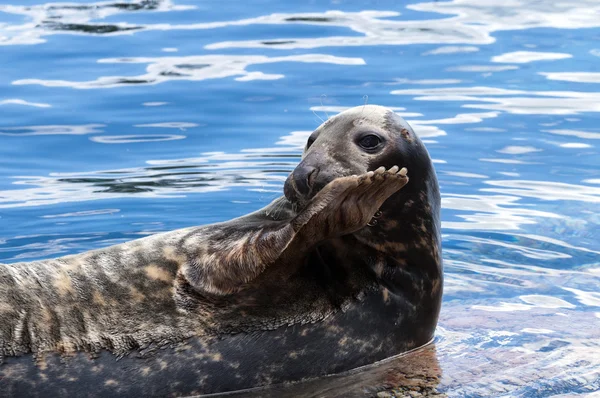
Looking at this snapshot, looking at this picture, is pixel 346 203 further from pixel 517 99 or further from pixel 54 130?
pixel 517 99

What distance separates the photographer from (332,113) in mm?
10000

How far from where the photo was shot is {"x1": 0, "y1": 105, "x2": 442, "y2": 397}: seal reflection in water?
457 centimetres

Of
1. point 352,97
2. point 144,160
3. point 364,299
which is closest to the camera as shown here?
point 364,299

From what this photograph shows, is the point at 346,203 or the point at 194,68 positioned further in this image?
the point at 194,68

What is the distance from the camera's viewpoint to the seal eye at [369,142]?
5.15 m

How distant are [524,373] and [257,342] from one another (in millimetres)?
1273

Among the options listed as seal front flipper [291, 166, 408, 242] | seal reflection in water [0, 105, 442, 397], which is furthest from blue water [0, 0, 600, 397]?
seal front flipper [291, 166, 408, 242]

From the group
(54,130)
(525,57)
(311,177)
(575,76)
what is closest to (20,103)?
(54,130)

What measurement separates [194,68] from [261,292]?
271 inches

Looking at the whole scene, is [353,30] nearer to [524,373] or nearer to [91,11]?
[91,11]

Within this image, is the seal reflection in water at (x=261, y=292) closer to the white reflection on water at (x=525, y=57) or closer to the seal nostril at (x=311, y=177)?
the seal nostril at (x=311, y=177)

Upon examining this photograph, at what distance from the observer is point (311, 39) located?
12.5m

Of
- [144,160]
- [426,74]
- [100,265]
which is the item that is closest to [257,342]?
[100,265]

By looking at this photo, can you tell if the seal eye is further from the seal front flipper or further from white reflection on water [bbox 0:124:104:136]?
white reflection on water [bbox 0:124:104:136]
